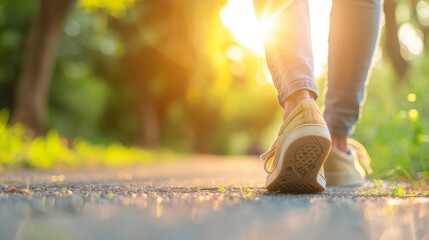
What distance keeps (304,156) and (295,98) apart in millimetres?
282

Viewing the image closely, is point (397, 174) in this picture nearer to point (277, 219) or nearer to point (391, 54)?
point (277, 219)

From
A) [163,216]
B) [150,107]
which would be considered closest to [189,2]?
[150,107]

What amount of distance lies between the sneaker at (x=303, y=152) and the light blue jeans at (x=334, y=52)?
14 centimetres

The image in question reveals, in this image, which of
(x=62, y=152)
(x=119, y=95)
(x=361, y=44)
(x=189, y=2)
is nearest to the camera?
(x=361, y=44)

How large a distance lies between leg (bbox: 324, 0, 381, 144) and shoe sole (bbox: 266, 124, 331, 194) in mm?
840

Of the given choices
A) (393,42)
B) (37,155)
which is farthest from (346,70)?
(393,42)

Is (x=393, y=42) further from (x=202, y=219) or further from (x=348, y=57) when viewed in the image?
(x=202, y=219)

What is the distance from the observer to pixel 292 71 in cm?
259

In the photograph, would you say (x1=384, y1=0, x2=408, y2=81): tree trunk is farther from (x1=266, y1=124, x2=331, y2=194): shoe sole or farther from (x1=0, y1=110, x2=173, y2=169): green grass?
(x1=266, y1=124, x2=331, y2=194): shoe sole

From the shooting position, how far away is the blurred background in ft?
20.9

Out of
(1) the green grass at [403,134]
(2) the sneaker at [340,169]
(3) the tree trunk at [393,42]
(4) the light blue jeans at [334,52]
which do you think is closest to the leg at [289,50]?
(4) the light blue jeans at [334,52]

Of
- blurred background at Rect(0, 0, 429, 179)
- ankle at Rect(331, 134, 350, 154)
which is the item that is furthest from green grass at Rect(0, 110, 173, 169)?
ankle at Rect(331, 134, 350, 154)

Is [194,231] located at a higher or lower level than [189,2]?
lower

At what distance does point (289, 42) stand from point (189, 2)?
47.4ft
